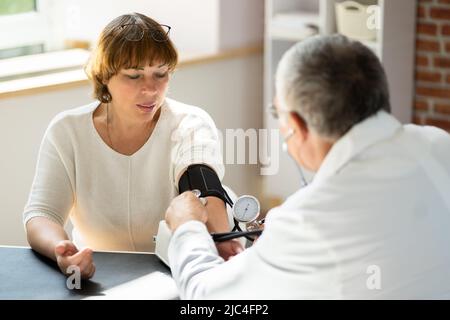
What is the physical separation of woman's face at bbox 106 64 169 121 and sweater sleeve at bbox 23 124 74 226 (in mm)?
206

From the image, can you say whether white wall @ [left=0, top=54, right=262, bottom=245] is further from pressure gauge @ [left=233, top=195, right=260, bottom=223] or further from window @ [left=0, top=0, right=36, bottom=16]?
pressure gauge @ [left=233, top=195, right=260, bottom=223]

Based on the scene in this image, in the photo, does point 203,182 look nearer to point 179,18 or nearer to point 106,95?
point 106,95

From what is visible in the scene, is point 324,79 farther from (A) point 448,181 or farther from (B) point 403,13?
(B) point 403,13

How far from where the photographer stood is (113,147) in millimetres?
2551

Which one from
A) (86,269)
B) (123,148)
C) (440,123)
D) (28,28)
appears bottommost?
(440,123)

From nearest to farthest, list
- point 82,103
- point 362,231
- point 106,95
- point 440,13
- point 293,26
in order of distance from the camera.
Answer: point 362,231
point 106,95
point 82,103
point 440,13
point 293,26

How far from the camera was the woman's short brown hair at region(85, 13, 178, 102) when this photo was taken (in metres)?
2.41

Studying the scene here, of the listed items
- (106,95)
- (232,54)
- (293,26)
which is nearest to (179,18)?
(232,54)

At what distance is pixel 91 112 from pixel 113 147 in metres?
0.13

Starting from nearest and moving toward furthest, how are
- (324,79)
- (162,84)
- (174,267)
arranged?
1. (324,79)
2. (174,267)
3. (162,84)

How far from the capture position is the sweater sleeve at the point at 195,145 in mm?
2424

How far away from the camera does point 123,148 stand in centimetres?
255

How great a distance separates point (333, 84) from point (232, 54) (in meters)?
2.94
